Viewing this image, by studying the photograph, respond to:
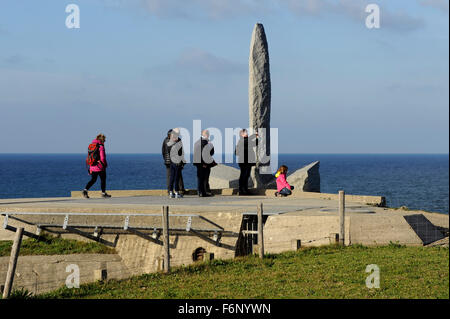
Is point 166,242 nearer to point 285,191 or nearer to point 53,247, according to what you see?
point 53,247

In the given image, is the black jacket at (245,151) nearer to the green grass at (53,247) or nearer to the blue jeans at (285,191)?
the blue jeans at (285,191)

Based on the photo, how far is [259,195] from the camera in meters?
23.3

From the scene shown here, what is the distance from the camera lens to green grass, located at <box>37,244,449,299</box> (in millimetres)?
11164

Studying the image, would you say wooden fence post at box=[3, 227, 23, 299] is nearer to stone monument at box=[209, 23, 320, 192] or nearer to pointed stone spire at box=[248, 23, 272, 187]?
stone monument at box=[209, 23, 320, 192]

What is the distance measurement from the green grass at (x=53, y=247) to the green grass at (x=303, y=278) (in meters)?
4.16

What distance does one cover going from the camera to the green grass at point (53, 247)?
56.1ft

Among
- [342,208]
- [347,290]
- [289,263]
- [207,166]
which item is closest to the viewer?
[347,290]

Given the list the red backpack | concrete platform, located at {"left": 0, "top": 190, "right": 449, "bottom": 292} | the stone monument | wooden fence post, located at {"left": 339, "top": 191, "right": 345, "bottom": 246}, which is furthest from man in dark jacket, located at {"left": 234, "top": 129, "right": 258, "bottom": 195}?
wooden fence post, located at {"left": 339, "top": 191, "right": 345, "bottom": 246}

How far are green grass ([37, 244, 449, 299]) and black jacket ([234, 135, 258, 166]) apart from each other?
7242mm

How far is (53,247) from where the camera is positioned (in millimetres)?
17438

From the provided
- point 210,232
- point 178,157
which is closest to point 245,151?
point 178,157
